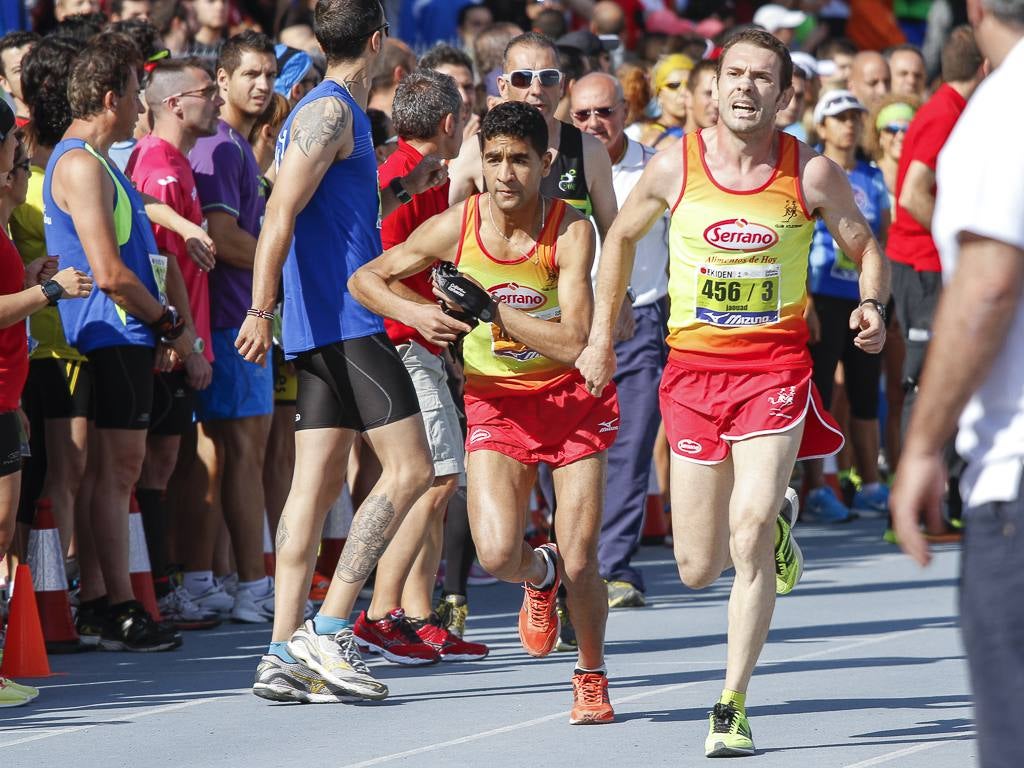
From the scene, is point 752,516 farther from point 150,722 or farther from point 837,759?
point 150,722

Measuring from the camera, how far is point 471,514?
6328 mm

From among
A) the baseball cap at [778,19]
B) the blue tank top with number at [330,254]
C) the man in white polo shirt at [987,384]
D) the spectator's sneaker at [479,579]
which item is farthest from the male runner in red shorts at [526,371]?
the baseball cap at [778,19]

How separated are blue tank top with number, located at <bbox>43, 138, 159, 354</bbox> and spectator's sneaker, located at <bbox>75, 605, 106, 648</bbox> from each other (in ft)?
3.83

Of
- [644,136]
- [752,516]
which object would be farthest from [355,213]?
[644,136]

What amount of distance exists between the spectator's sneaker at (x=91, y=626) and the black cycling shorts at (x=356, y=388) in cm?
190

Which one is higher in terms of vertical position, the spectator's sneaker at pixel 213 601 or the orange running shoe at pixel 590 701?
the orange running shoe at pixel 590 701

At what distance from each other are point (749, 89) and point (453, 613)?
10.00 feet

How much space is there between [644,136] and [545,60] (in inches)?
116

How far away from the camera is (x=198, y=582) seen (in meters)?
8.59

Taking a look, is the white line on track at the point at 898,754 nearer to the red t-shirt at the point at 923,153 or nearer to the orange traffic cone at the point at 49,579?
the orange traffic cone at the point at 49,579

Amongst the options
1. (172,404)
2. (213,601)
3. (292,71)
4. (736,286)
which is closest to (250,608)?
(213,601)

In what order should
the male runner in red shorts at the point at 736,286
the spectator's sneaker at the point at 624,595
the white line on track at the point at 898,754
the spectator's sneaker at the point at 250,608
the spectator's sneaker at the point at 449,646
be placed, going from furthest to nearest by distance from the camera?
the spectator's sneaker at the point at 624,595
the spectator's sneaker at the point at 250,608
the spectator's sneaker at the point at 449,646
the male runner in red shorts at the point at 736,286
the white line on track at the point at 898,754

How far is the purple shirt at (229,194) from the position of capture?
8.45 metres

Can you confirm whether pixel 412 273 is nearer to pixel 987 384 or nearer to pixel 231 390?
pixel 231 390
